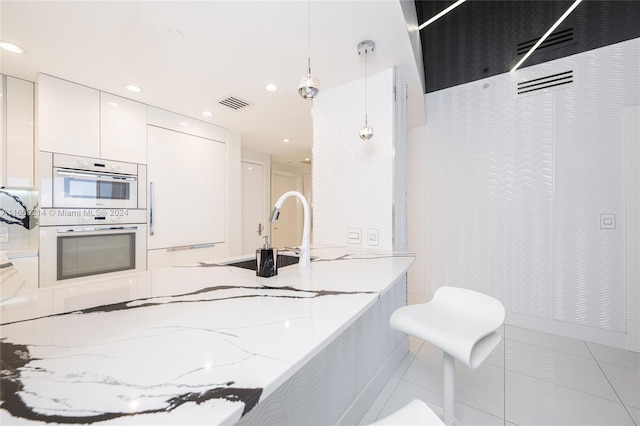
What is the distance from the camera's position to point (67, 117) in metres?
2.27

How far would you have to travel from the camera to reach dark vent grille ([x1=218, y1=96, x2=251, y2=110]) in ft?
8.64

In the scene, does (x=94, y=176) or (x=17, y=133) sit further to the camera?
(x=94, y=176)

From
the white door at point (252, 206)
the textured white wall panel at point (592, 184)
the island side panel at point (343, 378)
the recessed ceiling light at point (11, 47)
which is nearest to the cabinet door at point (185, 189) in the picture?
the recessed ceiling light at point (11, 47)

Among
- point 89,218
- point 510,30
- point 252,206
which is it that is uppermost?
point 510,30

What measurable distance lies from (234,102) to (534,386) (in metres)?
3.37

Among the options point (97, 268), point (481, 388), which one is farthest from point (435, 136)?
point (97, 268)

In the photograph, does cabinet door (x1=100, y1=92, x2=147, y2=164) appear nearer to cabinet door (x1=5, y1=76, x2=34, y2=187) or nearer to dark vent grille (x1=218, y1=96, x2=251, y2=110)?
cabinet door (x1=5, y1=76, x2=34, y2=187)

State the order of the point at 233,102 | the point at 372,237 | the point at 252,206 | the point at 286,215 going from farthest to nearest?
1. the point at 286,215
2. the point at 252,206
3. the point at 233,102
4. the point at 372,237

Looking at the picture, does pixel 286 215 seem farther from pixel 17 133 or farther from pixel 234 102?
pixel 17 133

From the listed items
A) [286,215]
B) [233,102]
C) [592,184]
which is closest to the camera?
[592,184]

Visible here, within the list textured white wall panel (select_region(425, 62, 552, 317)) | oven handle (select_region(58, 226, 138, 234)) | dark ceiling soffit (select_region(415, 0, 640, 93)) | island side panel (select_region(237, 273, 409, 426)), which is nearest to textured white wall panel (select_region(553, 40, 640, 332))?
textured white wall panel (select_region(425, 62, 552, 317))

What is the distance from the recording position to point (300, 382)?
1.02 m

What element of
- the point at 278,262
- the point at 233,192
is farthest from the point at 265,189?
the point at 278,262

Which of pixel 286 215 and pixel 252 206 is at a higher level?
pixel 252 206
